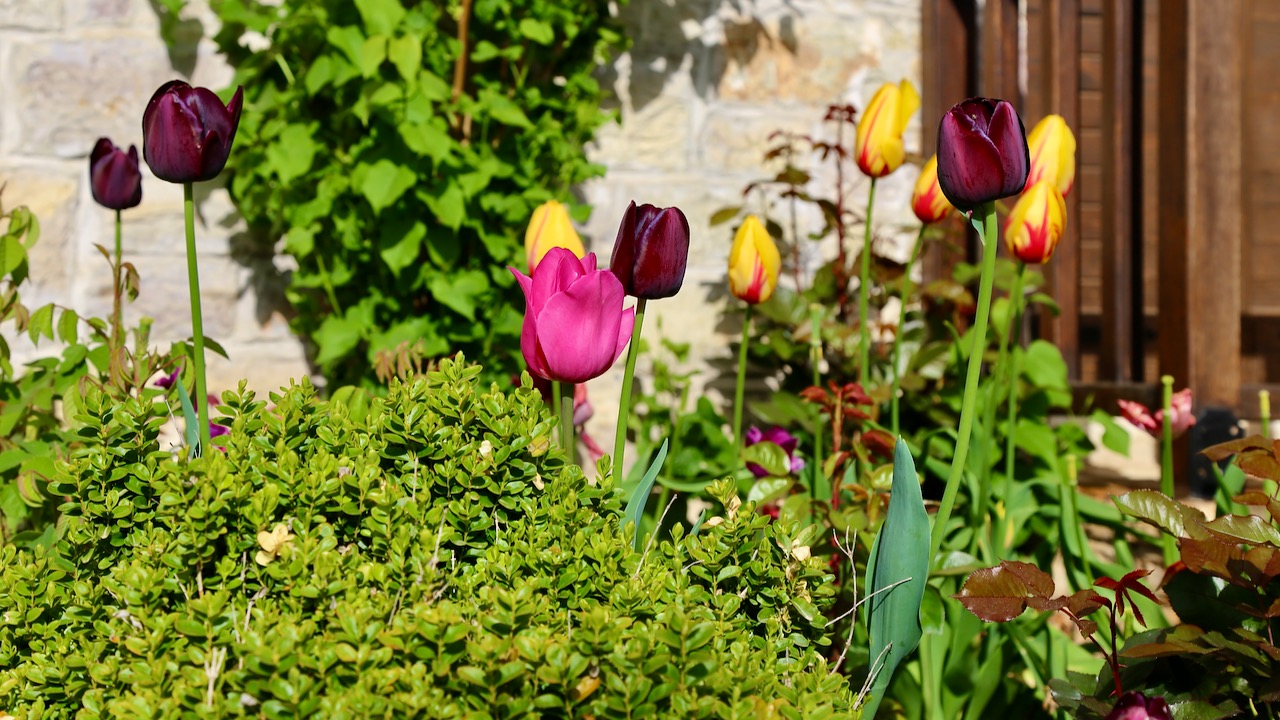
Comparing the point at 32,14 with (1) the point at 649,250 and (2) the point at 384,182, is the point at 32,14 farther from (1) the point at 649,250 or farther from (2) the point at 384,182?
(1) the point at 649,250

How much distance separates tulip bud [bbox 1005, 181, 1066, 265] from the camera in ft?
4.53

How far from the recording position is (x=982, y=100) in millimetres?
994

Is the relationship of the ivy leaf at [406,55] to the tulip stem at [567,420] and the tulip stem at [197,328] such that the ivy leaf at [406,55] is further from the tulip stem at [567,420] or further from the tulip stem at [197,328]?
the tulip stem at [567,420]

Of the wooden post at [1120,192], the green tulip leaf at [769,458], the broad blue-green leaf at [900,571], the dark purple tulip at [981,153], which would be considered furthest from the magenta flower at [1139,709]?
the wooden post at [1120,192]

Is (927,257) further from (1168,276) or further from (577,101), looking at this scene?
(577,101)

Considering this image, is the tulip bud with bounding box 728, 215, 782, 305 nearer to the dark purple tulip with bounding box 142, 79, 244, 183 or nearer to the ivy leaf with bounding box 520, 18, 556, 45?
the dark purple tulip with bounding box 142, 79, 244, 183

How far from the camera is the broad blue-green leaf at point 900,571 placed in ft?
3.25

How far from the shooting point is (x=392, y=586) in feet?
2.85

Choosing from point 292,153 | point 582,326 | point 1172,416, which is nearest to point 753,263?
point 582,326

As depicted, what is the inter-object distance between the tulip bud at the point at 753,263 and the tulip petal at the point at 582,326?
556 mm

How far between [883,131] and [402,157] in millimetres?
1162

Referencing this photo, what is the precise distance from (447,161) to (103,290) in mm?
989

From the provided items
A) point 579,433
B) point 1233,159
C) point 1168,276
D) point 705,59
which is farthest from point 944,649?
point 705,59

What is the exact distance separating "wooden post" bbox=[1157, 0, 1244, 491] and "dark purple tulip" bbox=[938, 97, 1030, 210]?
160 centimetres
